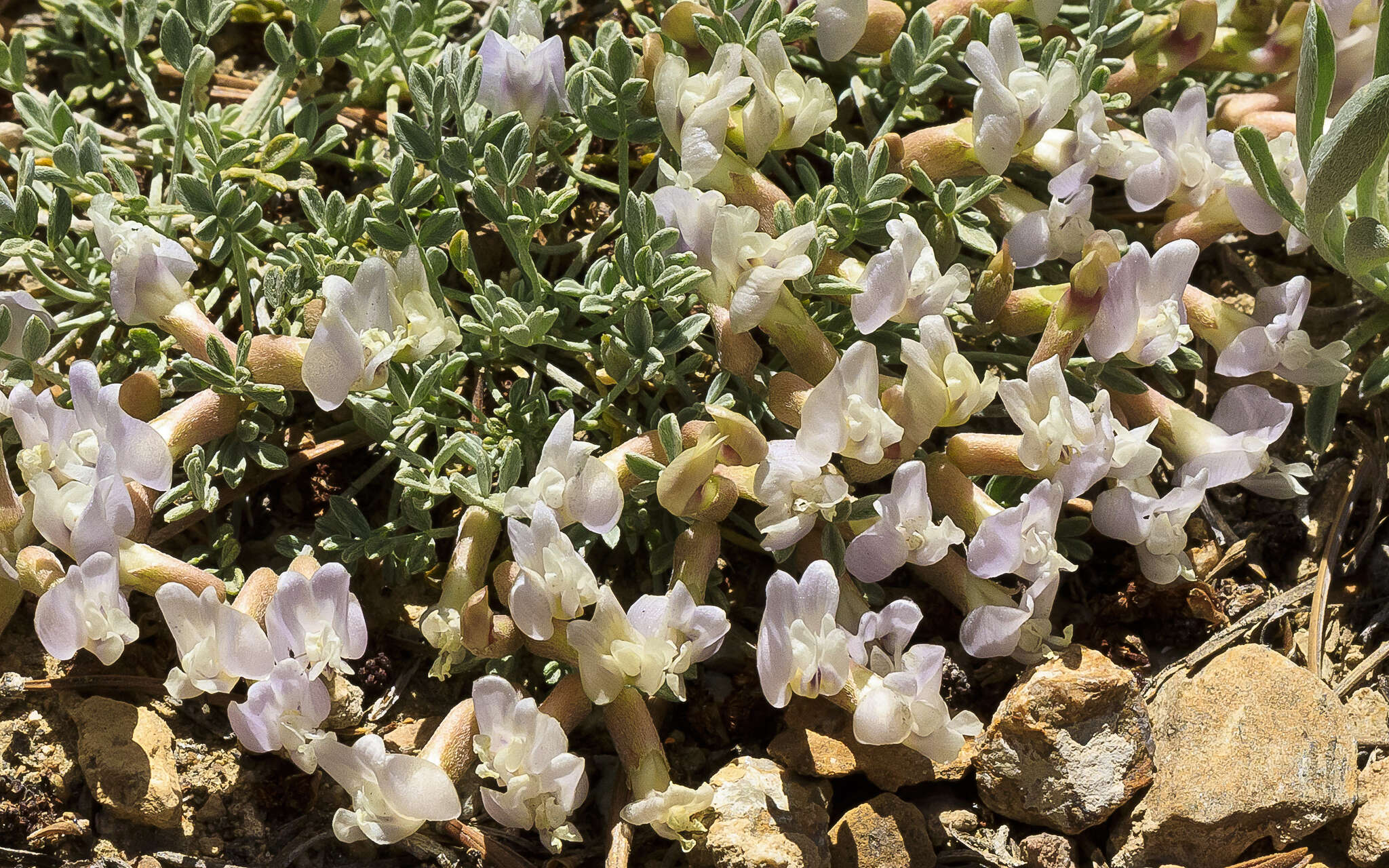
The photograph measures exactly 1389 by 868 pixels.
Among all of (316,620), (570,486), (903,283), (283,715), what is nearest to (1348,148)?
(903,283)

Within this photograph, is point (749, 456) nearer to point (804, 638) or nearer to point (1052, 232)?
point (804, 638)

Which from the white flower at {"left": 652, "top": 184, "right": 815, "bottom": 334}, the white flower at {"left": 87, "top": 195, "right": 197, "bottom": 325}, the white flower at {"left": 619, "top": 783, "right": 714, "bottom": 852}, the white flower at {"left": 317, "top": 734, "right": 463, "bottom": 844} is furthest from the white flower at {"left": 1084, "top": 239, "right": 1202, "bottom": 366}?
the white flower at {"left": 87, "top": 195, "right": 197, "bottom": 325}

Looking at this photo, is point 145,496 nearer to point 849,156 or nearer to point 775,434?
point 775,434

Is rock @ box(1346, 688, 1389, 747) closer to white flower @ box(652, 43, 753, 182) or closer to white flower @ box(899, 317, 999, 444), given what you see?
white flower @ box(899, 317, 999, 444)

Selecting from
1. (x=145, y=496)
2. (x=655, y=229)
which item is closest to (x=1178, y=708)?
(x=655, y=229)

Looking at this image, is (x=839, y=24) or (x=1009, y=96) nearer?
(x=1009, y=96)

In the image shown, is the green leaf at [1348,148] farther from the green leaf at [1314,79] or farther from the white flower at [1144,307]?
the white flower at [1144,307]
